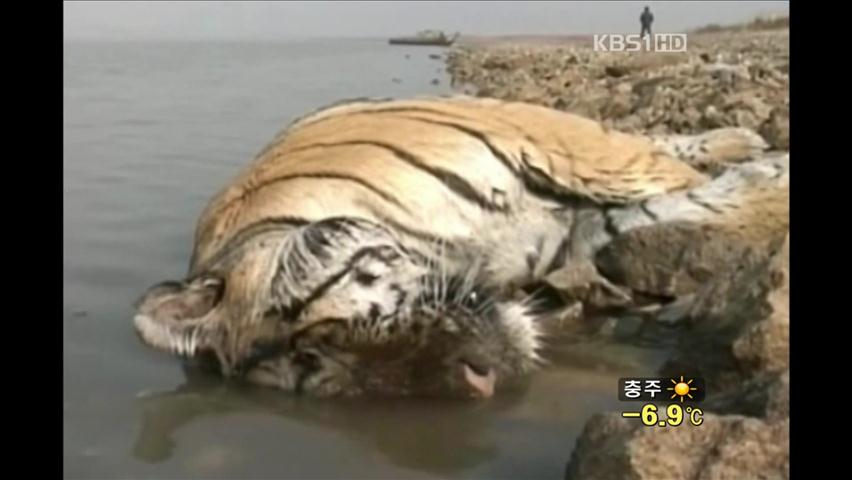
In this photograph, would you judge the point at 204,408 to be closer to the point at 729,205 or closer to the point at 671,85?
the point at 729,205

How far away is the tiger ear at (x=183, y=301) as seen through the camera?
11.3ft

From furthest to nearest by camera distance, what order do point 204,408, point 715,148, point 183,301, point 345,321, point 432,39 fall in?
point 432,39 → point 715,148 → point 183,301 → point 345,321 → point 204,408

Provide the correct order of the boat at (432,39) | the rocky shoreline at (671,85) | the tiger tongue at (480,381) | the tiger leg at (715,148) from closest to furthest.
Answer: the tiger tongue at (480,381) < the tiger leg at (715,148) < the rocky shoreline at (671,85) < the boat at (432,39)

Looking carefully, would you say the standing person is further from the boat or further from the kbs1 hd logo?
the boat

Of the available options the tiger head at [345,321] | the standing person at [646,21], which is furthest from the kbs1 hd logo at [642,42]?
the tiger head at [345,321]

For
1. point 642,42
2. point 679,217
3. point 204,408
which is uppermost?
point 642,42

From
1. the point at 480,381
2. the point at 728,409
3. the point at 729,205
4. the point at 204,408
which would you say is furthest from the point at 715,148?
the point at 204,408

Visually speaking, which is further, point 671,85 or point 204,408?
point 671,85

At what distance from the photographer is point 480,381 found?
3.13 metres

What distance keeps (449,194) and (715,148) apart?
4.81ft

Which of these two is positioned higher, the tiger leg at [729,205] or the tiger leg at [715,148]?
the tiger leg at [715,148]

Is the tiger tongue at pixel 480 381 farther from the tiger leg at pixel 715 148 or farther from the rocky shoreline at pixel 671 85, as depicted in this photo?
the tiger leg at pixel 715 148

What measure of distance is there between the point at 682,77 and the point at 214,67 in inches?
275

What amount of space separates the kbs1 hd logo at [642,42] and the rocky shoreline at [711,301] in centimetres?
35
